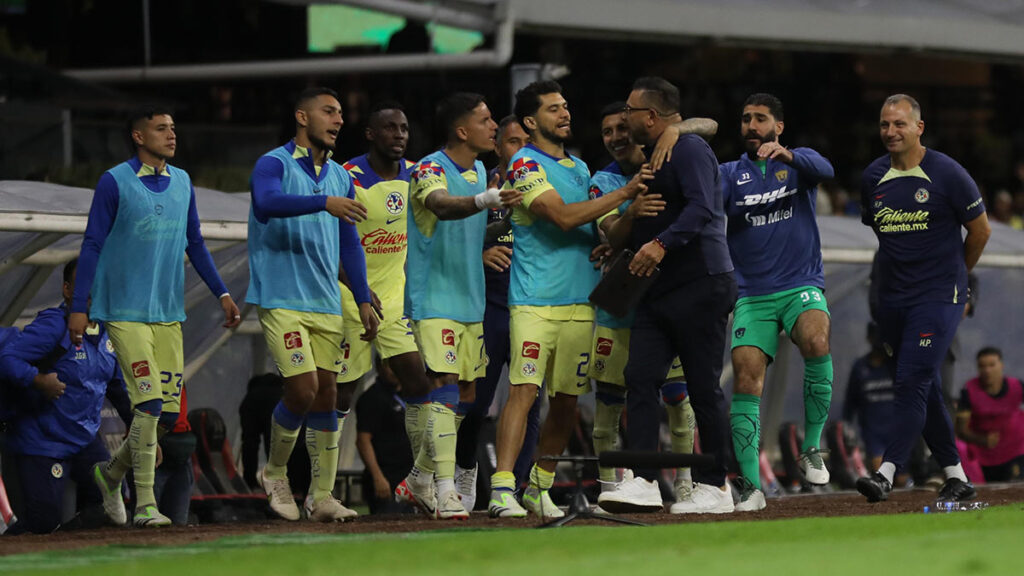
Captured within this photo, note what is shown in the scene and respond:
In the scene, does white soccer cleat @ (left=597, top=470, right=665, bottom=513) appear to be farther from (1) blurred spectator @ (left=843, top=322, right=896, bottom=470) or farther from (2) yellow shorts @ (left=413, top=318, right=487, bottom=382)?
(1) blurred spectator @ (left=843, top=322, right=896, bottom=470)

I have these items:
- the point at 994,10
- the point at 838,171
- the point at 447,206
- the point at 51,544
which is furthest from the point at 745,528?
the point at 838,171

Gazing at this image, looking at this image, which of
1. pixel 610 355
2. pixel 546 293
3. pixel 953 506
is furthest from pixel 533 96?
pixel 953 506

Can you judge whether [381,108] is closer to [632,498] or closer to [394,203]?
[394,203]

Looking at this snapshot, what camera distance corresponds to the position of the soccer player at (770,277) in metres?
9.97

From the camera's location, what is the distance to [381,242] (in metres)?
10.4

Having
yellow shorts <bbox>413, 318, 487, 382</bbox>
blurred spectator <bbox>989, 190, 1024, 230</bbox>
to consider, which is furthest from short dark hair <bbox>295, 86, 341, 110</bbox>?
blurred spectator <bbox>989, 190, 1024, 230</bbox>

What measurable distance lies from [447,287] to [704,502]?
180cm

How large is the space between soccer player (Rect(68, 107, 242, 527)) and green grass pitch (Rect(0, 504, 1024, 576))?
1542mm

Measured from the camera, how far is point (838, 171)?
80.5ft

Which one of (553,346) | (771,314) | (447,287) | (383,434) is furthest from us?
(383,434)

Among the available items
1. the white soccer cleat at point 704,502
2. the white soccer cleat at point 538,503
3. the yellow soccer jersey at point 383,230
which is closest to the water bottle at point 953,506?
the white soccer cleat at point 704,502

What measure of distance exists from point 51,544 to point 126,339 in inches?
61.7

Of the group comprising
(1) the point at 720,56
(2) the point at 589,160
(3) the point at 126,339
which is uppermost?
(1) the point at 720,56

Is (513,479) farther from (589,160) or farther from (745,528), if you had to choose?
(589,160)
